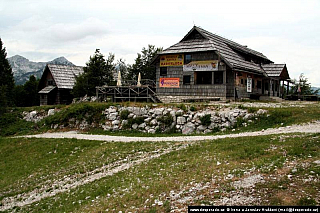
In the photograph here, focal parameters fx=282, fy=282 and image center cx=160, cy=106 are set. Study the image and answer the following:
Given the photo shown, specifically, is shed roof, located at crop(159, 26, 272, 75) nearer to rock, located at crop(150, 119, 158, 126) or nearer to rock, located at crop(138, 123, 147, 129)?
rock, located at crop(150, 119, 158, 126)

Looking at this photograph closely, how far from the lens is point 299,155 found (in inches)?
456

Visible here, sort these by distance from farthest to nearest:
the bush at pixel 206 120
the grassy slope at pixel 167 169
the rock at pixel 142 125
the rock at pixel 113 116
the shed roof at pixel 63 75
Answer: the shed roof at pixel 63 75, the rock at pixel 113 116, the rock at pixel 142 125, the bush at pixel 206 120, the grassy slope at pixel 167 169

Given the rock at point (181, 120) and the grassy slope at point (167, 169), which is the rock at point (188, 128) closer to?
the rock at point (181, 120)

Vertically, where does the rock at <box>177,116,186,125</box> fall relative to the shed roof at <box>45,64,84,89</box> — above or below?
below

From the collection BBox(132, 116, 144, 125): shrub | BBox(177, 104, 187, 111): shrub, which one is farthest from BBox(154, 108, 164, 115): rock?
BBox(177, 104, 187, 111): shrub

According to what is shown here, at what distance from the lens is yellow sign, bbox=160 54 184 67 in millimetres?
33062

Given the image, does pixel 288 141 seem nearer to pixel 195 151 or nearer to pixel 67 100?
pixel 195 151

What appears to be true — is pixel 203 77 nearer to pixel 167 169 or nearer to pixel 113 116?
pixel 113 116

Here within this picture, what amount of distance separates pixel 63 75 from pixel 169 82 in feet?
75.3

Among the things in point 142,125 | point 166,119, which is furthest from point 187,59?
point 142,125

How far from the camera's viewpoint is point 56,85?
45812 mm

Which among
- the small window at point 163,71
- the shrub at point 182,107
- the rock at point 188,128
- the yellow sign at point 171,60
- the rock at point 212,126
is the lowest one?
the rock at point 188,128

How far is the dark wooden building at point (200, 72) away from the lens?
3100 cm

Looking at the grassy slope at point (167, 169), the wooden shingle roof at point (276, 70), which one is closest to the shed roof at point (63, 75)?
the grassy slope at point (167, 169)
